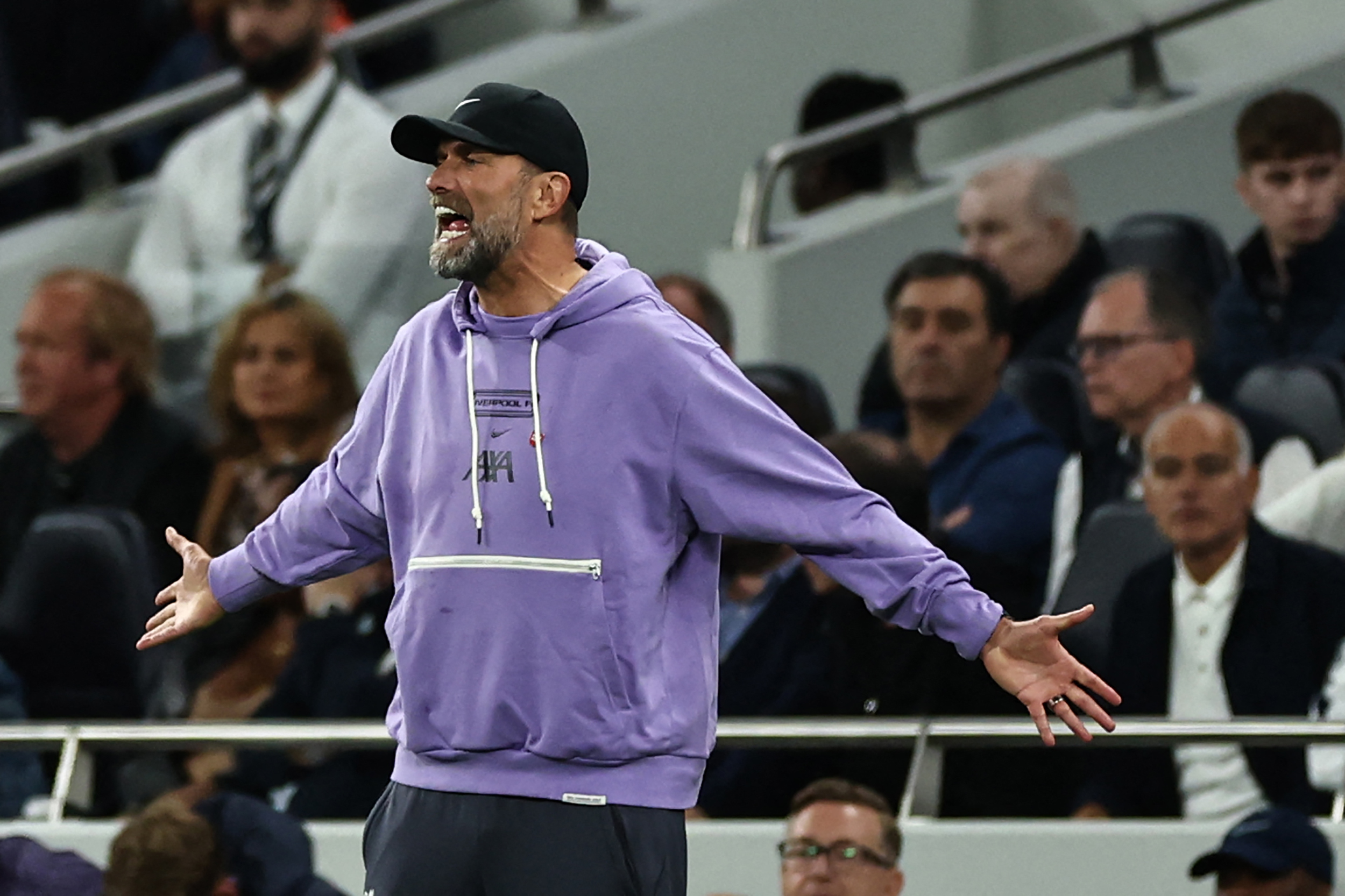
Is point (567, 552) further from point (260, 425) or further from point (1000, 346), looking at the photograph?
point (260, 425)

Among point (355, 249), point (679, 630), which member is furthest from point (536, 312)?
point (355, 249)

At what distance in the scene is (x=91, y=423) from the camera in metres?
6.71

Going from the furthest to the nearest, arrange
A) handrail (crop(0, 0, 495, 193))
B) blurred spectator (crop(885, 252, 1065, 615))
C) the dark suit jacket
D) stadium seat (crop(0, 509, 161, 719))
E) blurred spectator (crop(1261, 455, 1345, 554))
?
1. handrail (crop(0, 0, 495, 193))
2. stadium seat (crop(0, 509, 161, 719))
3. blurred spectator (crop(885, 252, 1065, 615))
4. blurred spectator (crop(1261, 455, 1345, 554))
5. the dark suit jacket

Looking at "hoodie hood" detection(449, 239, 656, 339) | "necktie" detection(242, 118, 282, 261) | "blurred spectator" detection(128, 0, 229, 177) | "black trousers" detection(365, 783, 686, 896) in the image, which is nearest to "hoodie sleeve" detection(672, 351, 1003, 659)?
"hoodie hood" detection(449, 239, 656, 339)

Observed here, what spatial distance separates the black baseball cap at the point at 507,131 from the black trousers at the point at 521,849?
2.58 ft

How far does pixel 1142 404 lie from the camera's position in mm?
5930

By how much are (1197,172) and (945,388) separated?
1984 mm

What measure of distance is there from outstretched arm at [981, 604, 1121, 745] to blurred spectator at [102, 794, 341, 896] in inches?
83.0

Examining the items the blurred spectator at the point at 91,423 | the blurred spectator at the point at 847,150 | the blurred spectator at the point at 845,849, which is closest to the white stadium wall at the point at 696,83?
the blurred spectator at the point at 847,150

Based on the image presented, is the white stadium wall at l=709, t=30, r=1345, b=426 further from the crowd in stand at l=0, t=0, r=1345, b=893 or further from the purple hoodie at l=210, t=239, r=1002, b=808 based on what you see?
the purple hoodie at l=210, t=239, r=1002, b=808

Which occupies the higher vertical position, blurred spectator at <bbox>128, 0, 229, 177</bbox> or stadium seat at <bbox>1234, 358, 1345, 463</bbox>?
blurred spectator at <bbox>128, 0, 229, 177</bbox>

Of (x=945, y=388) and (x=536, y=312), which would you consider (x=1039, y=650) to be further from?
(x=945, y=388)

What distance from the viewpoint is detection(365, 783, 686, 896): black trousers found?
10.7ft

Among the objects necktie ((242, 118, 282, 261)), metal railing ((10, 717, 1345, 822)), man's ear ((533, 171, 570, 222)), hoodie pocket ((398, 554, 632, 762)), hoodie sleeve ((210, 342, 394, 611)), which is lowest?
metal railing ((10, 717, 1345, 822))
